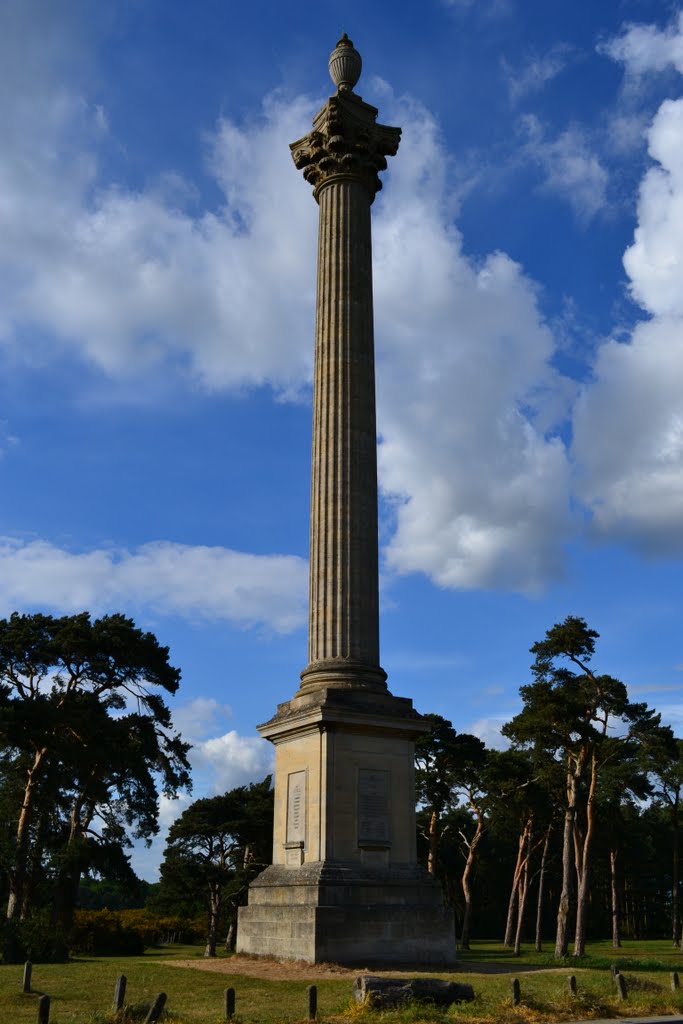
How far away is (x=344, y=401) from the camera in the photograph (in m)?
28.5

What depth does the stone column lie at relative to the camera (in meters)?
26.4

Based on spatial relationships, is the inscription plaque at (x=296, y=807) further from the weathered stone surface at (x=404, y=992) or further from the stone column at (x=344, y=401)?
the weathered stone surface at (x=404, y=992)

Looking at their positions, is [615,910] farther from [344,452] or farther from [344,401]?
[344,401]

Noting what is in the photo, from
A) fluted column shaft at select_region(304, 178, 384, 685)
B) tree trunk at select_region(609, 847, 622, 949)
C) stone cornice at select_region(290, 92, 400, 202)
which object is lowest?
tree trunk at select_region(609, 847, 622, 949)

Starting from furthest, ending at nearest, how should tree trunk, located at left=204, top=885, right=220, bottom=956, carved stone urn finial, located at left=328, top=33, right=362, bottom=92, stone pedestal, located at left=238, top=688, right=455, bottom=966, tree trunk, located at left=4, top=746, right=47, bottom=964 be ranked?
1. tree trunk, located at left=204, top=885, right=220, bottom=956
2. tree trunk, located at left=4, top=746, right=47, bottom=964
3. carved stone urn finial, located at left=328, top=33, right=362, bottom=92
4. stone pedestal, located at left=238, top=688, right=455, bottom=966

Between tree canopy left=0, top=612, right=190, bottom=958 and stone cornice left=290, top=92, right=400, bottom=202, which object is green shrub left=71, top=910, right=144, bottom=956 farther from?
stone cornice left=290, top=92, right=400, bottom=202

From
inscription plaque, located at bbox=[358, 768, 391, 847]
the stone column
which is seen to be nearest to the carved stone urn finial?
the stone column

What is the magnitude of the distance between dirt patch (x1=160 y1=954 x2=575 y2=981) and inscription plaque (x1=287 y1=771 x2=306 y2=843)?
2.95 metres

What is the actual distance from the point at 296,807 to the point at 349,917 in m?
3.48

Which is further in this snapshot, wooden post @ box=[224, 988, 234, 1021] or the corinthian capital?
the corinthian capital

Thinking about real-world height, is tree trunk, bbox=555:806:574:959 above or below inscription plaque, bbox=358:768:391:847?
below

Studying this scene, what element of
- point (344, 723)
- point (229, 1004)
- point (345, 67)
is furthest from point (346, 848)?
point (345, 67)

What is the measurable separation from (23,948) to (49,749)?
8086 mm

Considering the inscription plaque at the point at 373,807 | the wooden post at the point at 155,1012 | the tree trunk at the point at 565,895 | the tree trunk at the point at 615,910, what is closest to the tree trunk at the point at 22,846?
the inscription plaque at the point at 373,807
